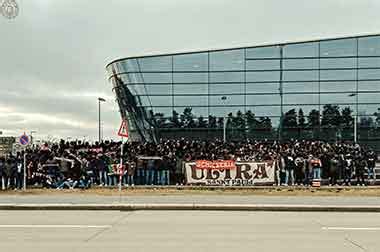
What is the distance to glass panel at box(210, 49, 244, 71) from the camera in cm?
4531

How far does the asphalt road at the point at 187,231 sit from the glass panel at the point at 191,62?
30.8 meters

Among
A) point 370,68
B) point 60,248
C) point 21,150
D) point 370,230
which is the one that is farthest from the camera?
point 370,68

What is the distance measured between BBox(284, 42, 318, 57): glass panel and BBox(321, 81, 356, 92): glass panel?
2465 mm

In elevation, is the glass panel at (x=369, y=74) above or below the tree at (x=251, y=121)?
above

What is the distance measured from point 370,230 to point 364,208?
4.46 metres

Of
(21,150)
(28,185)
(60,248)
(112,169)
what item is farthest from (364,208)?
(21,150)

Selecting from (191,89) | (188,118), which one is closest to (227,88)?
(191,89)

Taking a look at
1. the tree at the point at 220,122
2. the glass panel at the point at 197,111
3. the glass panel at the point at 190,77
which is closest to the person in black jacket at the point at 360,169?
the tree at the point at 220,122

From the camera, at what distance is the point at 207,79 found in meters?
45.9

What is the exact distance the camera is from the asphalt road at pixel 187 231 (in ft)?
32.0

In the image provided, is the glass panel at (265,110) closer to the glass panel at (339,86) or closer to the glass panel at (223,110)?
the glass panel at (223,110)

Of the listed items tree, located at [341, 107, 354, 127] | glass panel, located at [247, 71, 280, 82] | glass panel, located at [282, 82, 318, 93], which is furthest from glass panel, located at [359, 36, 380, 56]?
glass panel, located at [247, 71, 280, 82]

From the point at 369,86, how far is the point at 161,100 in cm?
1602

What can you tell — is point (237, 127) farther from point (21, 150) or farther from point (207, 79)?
point (21, 150)
